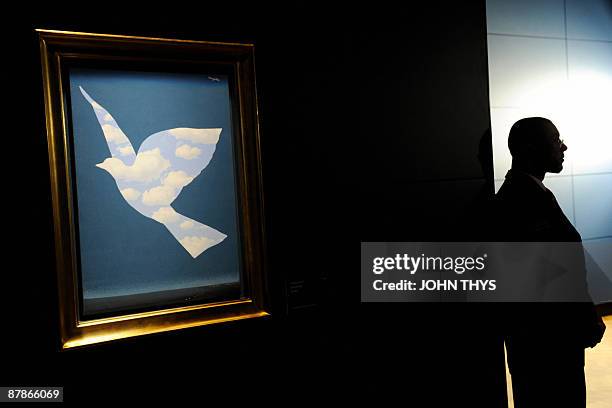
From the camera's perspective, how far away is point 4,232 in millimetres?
1376

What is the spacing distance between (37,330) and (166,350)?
346 mm

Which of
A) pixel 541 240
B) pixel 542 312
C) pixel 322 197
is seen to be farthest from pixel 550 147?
pixel 322 197

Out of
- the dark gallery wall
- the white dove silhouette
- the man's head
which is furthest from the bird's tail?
the man's head

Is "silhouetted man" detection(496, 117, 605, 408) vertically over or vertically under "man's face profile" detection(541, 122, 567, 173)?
under

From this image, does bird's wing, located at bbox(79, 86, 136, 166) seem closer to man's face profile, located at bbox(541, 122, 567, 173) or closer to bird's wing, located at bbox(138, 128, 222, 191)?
bird's wing, located at bbox(138, 128, 222, 191)

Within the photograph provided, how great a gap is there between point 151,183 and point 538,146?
4.59 feet

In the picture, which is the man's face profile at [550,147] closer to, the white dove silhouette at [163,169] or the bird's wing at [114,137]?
the white dove silhouette at [163,169]

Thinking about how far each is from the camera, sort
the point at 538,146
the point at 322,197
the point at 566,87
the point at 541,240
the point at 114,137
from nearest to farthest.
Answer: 1. the point at 114,137
2. the point at 322,197
3. the point at 541,240
4. the point at 538,146
5. the point at 566,87

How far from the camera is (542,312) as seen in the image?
190cm

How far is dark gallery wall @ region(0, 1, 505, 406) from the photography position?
4.61ft

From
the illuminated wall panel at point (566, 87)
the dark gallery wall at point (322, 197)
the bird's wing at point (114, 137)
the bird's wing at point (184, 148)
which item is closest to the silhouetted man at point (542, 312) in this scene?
the dark gallery wall at point (322, 197)

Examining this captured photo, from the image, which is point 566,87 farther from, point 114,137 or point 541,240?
point 114,137

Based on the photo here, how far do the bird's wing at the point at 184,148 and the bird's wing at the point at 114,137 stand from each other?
0.04 meters

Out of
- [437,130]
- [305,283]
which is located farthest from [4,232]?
[437,130]
